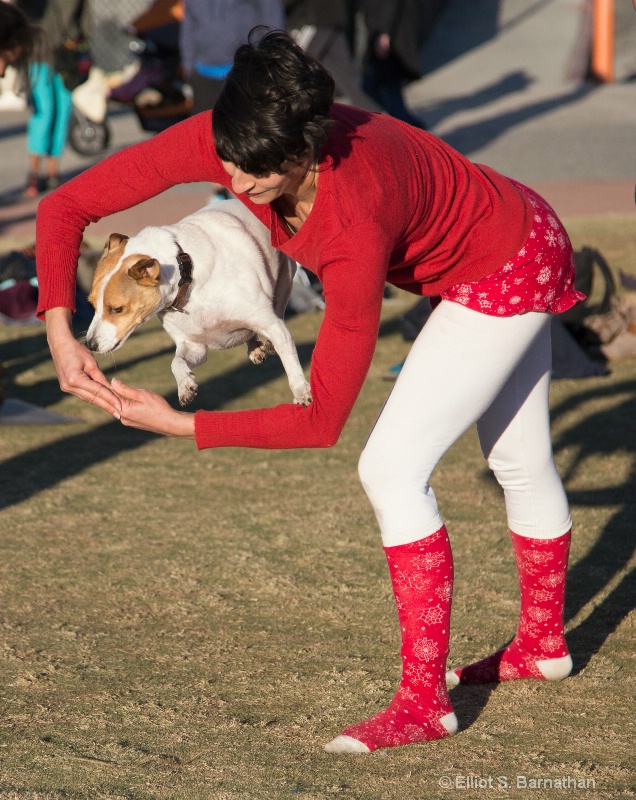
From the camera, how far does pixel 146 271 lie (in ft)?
7.55

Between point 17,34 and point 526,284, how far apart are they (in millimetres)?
3292

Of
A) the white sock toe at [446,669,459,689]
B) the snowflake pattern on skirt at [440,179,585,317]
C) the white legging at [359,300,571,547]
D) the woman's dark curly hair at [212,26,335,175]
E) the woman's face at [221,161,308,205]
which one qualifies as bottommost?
the white sock toe at [446,669,459,689]

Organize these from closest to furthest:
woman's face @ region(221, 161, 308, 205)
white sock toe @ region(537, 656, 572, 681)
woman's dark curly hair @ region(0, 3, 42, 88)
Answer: woman's face @ region(221, 161, 308, 205), white sock toe @ region(537, 656, 572, 681), woman's dark curly hair @ region(0, 3, 42, 88)

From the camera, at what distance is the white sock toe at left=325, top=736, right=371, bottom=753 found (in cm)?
309

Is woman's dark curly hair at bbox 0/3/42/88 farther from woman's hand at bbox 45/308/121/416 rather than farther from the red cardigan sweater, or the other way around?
woman's hand at bbox 45/308/121/416

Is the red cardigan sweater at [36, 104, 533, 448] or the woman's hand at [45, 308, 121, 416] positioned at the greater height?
the red cardigan sweater at [36, 104, 533, 448]

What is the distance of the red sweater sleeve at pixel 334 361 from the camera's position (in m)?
2.50

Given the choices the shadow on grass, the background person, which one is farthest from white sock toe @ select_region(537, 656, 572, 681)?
the background person

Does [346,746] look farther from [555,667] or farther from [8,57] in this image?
[8,57]

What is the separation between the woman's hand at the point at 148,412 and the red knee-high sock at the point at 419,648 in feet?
2.34

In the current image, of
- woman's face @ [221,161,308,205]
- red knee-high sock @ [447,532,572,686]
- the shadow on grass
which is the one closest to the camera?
woman's face @ [221,161,308,205]

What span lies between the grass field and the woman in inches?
11.5

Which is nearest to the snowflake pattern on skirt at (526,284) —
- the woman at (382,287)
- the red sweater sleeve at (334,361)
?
the woman at (382,287)

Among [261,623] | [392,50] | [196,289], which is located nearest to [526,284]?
[196,289]
